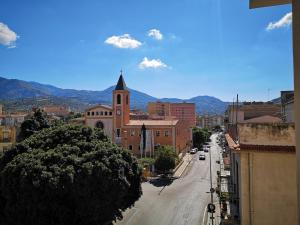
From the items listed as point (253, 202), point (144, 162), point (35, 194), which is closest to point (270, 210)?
point (253, 202)

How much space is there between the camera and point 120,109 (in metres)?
58.8

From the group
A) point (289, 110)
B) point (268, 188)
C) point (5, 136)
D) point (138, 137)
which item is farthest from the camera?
point (138, 137)

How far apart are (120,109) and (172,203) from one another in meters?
31.8

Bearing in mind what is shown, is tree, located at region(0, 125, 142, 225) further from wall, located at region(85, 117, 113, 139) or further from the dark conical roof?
the dark conical roof

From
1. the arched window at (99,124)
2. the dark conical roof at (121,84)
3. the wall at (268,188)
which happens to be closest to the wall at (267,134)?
the wall at (268,188)

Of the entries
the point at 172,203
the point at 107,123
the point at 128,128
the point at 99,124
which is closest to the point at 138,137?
the point at 128,128

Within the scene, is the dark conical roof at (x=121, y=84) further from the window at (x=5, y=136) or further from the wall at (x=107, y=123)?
the window at (x=5, y=136)

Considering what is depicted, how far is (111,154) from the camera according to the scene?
18.9 m

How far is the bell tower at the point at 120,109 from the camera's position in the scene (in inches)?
2299

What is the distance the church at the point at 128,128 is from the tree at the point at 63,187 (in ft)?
117

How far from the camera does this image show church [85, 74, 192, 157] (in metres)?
56.0

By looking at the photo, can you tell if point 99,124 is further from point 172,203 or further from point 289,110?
point 289,110

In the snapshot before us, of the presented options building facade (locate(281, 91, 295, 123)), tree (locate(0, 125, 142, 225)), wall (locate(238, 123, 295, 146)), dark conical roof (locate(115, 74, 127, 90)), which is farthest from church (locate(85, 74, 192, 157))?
wall (locate(238, 123, 295, 146))

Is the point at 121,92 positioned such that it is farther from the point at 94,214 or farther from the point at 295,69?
the point at 295,69
